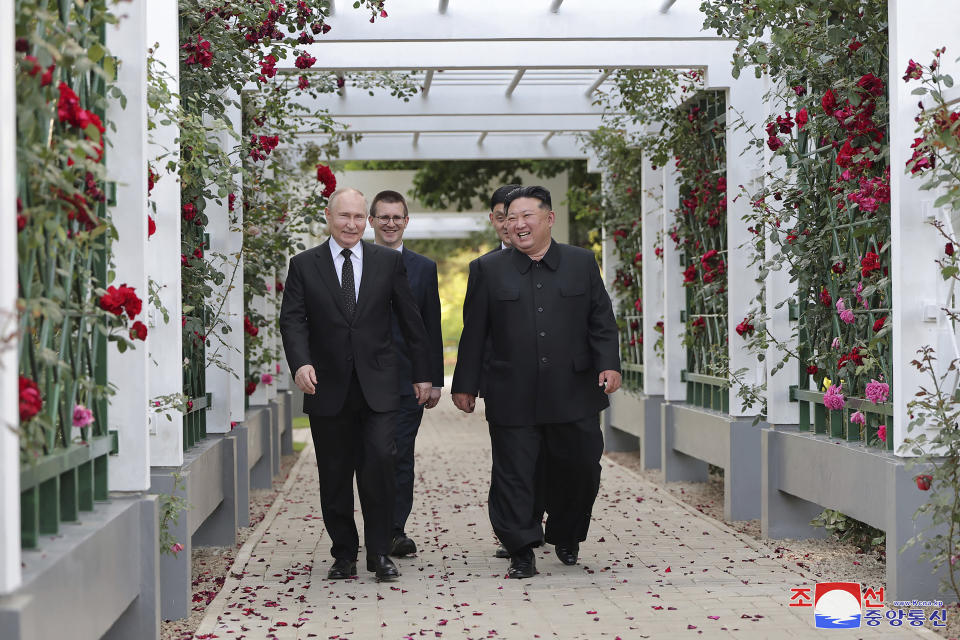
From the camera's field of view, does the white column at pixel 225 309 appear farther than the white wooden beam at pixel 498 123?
No

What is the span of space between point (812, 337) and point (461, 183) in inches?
434

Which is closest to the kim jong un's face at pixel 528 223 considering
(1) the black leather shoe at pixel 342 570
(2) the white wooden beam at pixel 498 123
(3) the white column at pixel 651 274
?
(1) the black leather shoe at pixel 342 570

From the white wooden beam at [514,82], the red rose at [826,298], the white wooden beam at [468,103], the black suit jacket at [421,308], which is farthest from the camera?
the white wooden beam at [468,103]

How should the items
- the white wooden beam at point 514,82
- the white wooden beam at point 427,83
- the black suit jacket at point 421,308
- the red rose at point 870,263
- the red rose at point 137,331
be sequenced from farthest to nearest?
1. the white wooden beam at point 427,83
2. the white wooden beam at point 514,82
3. the black suit jacket at point 421,308
4. the red rose at point 870,263
5. the red rose at point 137,331

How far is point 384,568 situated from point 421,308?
4.47 feet

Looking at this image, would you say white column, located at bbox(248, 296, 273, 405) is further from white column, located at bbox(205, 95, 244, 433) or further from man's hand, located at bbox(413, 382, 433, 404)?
man's hand, located at bbox(413, 382, 433, 404)

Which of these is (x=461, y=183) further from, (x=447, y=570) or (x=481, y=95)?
(x=447, y=570)

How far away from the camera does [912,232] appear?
4.68 meters

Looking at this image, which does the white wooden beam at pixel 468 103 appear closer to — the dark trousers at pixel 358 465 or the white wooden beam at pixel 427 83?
the white wooden beam at pixel 427 83

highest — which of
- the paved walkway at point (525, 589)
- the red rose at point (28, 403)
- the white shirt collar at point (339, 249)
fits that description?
the white shirt collar at point (339, 249)

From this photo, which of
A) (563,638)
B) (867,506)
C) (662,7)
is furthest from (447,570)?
(662,7)

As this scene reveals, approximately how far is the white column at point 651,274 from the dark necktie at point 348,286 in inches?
A: 189

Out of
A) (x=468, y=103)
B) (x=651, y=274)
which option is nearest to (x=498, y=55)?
(x=468, y=103)

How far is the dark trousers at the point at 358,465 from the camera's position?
17.4ft
